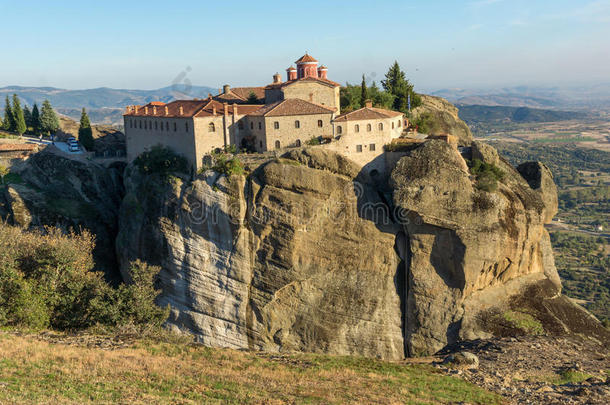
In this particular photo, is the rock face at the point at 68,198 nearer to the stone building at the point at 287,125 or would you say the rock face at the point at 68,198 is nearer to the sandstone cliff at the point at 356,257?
the stone building at the point at 287,125

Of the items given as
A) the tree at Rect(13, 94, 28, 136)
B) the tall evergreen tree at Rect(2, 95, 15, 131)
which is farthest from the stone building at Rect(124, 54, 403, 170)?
the tall evergreen tree at Rect(2, 95, 15, 131)

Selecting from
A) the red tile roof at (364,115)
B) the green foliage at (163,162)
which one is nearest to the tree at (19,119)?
the green foliage at (163,162)

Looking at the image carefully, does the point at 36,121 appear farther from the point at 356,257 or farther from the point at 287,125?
the point at 356,257

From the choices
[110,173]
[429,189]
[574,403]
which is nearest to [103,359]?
[574,403]

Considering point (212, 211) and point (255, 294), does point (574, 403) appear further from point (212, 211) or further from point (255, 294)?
point (212, 211)

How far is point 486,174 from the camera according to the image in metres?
45.5

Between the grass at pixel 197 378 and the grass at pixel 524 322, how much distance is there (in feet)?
54.2

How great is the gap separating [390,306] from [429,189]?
10065 mm

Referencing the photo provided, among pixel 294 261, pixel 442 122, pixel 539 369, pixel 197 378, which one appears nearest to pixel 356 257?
pixel 294 261

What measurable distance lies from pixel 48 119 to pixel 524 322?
67.0 meters

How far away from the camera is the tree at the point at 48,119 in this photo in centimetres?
7819

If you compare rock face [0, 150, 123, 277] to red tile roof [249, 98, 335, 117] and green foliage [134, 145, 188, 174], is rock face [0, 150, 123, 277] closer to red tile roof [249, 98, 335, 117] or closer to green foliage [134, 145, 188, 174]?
green foliage [134, 145, 188, 174]

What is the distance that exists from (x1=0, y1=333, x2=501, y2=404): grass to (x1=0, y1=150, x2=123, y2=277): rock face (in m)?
31.0

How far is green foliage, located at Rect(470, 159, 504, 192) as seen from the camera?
4447 centimetres
